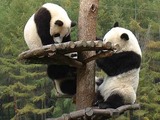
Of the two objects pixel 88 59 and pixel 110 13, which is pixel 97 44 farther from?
pixel 110 13

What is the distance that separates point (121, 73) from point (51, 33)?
0.94 meters

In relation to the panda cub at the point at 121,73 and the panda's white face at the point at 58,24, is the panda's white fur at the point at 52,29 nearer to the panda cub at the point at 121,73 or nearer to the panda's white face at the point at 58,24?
the panda's white face at the point at 58,24

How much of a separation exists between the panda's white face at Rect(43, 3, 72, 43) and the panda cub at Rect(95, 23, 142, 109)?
→ 1.85 ft

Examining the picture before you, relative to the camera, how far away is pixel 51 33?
5418 mm

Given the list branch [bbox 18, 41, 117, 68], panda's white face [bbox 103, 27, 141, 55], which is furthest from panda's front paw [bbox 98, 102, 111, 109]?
panda's white face [bbox 103, 27, 141, 55]

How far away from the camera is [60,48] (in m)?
4.31

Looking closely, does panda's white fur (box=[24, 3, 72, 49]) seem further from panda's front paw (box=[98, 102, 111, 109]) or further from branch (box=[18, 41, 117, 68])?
panda's front paw (box=[98, 102, 111, 109])

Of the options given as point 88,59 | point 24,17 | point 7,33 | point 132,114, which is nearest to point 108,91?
point 88,59

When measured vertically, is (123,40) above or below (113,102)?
above

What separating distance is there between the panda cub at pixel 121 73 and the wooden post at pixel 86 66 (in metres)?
0.20

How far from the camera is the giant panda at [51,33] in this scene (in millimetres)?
5402

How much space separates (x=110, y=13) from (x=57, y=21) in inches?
766

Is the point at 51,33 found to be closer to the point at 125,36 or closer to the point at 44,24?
the point at 44,24

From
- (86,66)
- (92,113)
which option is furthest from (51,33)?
(92,113)
